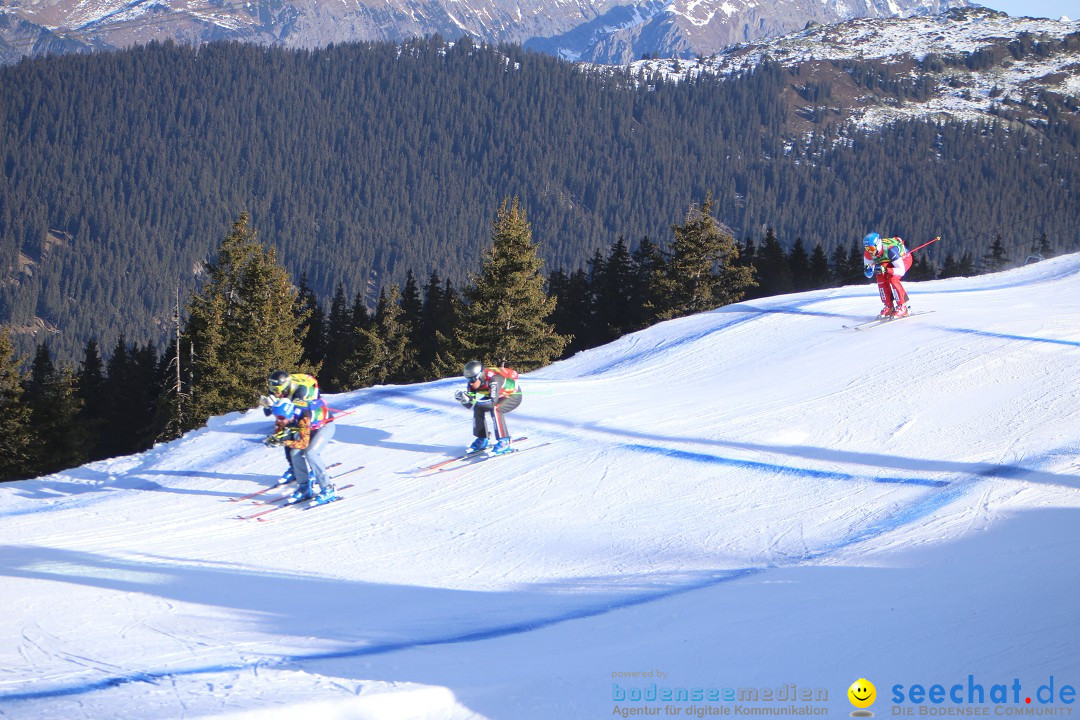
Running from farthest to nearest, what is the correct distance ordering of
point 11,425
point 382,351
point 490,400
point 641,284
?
point 641,284, point 382,351, point 11,425, point 490,400

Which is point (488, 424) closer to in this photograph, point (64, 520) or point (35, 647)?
point (64, 520)

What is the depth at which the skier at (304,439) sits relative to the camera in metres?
11.6

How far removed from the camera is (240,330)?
3422 cm

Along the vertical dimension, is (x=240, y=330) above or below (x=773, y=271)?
below

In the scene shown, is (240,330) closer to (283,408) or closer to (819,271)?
(283,408)

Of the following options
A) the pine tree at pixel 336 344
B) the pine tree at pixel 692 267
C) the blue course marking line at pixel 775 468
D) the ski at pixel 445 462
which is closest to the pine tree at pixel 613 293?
the pine tree at pixel 692 267

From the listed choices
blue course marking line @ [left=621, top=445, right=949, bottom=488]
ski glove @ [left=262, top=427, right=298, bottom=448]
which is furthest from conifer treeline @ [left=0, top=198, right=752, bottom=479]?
ski glove @ [left=262, top=427, right=298, bottom=448]

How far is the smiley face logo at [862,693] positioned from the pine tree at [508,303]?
26.7 m

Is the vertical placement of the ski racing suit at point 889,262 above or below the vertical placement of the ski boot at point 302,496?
above

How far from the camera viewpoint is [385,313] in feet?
164

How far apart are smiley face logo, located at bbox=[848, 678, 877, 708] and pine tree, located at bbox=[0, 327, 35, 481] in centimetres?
3636

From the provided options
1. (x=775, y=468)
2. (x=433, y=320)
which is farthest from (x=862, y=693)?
(x=433, y=320)

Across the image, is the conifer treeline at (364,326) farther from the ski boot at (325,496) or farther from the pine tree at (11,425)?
the ski boot at (325,496)

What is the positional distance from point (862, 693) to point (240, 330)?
31.4 meters
